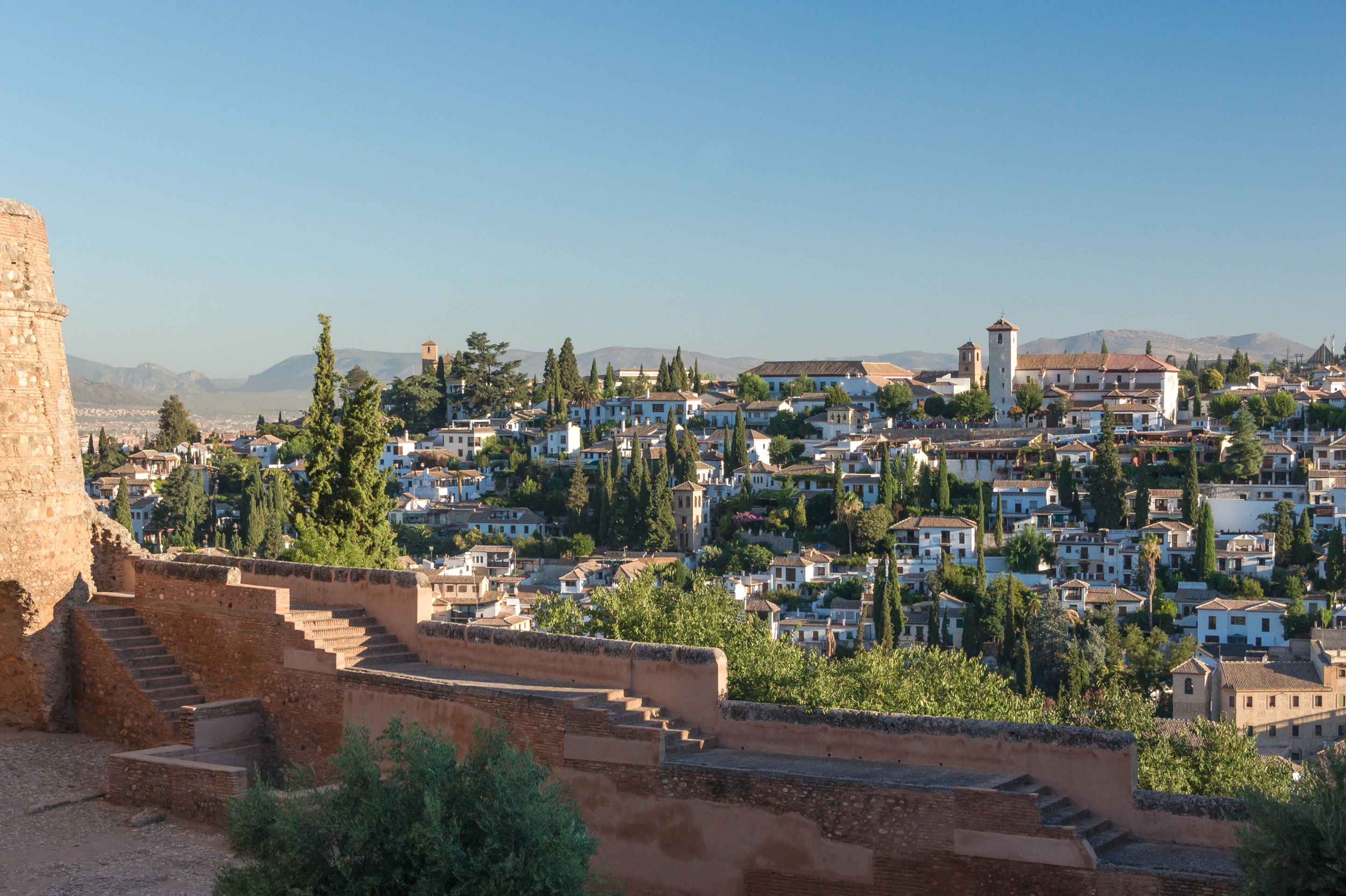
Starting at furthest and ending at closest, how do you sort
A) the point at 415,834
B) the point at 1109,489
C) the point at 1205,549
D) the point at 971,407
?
the point at 971,407
the point at 1109,489
the point at 1205,549
the point at 415,834

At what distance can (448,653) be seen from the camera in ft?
33.1

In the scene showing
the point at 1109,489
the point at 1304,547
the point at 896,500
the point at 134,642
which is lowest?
the point at 1304,547

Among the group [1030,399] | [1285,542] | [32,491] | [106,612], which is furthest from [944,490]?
[32,491]

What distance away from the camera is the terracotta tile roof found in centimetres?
4162

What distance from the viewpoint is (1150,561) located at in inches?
2148

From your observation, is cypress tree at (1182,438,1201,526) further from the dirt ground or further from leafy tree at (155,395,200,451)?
leafy tree at (155,395,200,451)

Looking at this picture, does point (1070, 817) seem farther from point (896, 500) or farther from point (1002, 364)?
point (1002, 364)

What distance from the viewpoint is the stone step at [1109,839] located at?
6.86 m

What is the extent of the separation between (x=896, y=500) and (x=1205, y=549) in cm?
1536

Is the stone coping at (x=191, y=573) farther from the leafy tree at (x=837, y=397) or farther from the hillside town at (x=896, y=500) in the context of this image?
the leafy tree at (x=837, y=397)

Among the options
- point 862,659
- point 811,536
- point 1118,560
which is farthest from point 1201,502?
point 862,659

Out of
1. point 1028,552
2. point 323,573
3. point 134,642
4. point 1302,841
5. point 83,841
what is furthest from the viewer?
point 1028,552

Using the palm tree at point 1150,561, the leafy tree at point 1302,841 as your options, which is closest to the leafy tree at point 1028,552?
the palm tree at point 1150,561

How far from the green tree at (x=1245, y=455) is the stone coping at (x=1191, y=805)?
62.7 m
